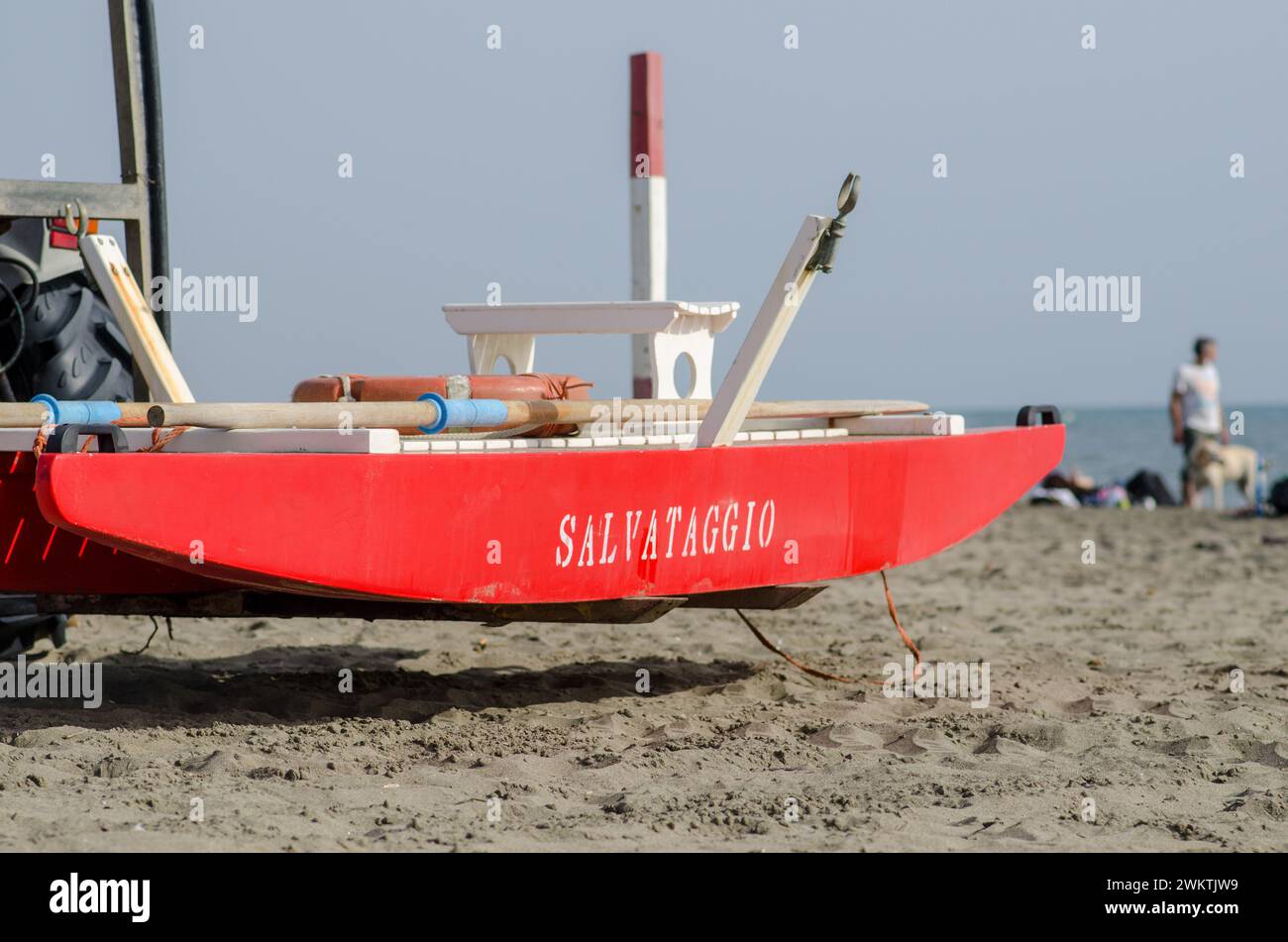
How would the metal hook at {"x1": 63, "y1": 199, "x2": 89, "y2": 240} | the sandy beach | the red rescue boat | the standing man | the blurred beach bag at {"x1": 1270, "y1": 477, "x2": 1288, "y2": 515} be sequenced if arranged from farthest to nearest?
the standing man → the blurred beach bag at {"x1": 1270, "y1": 477, "x2": 1288, "y2": 515} → the metal hook at {"x1": 63, "y1": 199, "x2": 89, "y2": 240} → the red rescue boat → the sandy beach

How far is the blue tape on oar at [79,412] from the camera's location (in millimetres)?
3545

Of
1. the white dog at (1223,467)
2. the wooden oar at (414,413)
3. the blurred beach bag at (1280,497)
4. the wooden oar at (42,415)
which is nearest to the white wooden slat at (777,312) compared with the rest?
the wooden oar at (414,413)

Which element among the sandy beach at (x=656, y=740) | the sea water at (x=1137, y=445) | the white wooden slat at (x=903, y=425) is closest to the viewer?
the sandy beach at (x=656, y=740)

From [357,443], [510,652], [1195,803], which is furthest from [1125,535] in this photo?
[357,443]

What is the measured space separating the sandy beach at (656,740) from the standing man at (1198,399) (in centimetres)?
597

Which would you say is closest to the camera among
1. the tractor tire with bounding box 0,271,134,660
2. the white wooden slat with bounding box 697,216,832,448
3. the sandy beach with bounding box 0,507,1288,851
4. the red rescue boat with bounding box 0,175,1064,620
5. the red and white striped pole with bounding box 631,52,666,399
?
the sandy beach with bounding box 0,507,1288,851

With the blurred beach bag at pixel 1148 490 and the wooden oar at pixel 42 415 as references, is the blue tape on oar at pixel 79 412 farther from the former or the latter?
the blurred beach bag at pixel 1148 490

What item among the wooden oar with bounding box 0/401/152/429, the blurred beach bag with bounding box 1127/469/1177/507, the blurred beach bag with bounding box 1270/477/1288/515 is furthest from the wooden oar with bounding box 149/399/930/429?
the blurred beach bag with bounding box 1127/469/1177/507

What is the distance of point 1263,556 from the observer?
→ 8945mm

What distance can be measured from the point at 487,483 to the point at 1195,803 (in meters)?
1.73

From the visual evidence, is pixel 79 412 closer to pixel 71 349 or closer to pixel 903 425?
pixel 71 349

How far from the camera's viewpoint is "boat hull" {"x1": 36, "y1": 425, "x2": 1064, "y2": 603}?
10.6ft

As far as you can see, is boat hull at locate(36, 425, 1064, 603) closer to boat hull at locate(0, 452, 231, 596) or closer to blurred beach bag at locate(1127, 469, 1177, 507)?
boat hull at locate(0, 452, 231, 596)

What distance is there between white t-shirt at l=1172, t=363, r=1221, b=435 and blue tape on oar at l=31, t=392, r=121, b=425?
401 inches
